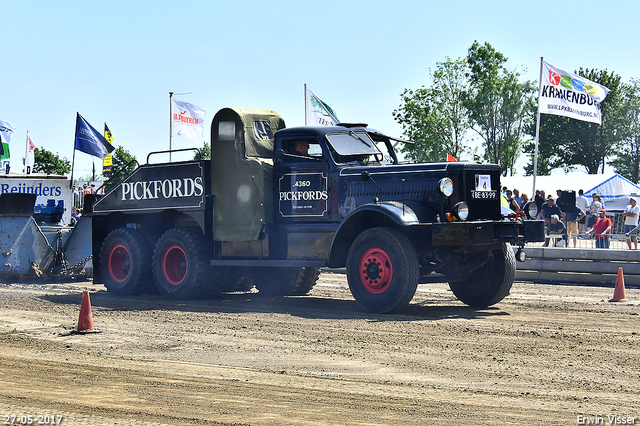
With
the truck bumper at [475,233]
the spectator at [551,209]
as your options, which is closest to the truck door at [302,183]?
the truck bumper at [475,233]

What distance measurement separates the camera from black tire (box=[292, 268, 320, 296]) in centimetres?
1302

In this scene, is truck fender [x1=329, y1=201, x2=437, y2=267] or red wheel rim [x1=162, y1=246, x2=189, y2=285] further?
red wheel rim [x1=162, y1=246, x2=189, y2=285]

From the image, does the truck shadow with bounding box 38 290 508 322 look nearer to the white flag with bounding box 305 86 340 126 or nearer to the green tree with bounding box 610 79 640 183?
the white flag with bounding box 305 86 340 126

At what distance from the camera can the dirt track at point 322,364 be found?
17.6 ft

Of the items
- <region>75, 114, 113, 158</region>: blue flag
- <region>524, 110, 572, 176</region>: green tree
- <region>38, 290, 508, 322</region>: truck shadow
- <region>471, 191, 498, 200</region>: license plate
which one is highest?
<region>524, 110, 572, 176</region>: green tree

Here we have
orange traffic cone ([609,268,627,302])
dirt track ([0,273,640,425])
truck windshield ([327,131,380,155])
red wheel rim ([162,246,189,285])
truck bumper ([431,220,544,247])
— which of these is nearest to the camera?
dirt track ([0,273,640,425])

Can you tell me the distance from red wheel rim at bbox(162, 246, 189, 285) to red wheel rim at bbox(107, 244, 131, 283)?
3.33 feet

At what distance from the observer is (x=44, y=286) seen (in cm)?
1491

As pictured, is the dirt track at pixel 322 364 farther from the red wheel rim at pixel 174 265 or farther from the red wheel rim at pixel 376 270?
the red wheel rim at pixel 174 265

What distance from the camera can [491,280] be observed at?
10.9 metres

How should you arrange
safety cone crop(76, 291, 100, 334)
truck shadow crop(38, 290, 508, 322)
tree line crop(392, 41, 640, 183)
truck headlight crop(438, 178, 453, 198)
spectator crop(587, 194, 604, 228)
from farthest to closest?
tree line crop(392, 41, 640, 183) < spectator crop(587, 194, 604, 228) < truck shadow crop(38, 290, 508, 322) < truck headlight crop(438, 178, 453, 198) < safety cone crop(76, 291, 100, 334)

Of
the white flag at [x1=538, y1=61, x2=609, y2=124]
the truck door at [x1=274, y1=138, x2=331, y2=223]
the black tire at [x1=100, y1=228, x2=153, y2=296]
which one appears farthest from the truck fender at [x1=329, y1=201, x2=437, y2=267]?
the white flag at [x1=538, y1=61, x2=609, y2=124]

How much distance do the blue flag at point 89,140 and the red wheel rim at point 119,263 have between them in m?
11.6

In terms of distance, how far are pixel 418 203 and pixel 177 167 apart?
175 inches
